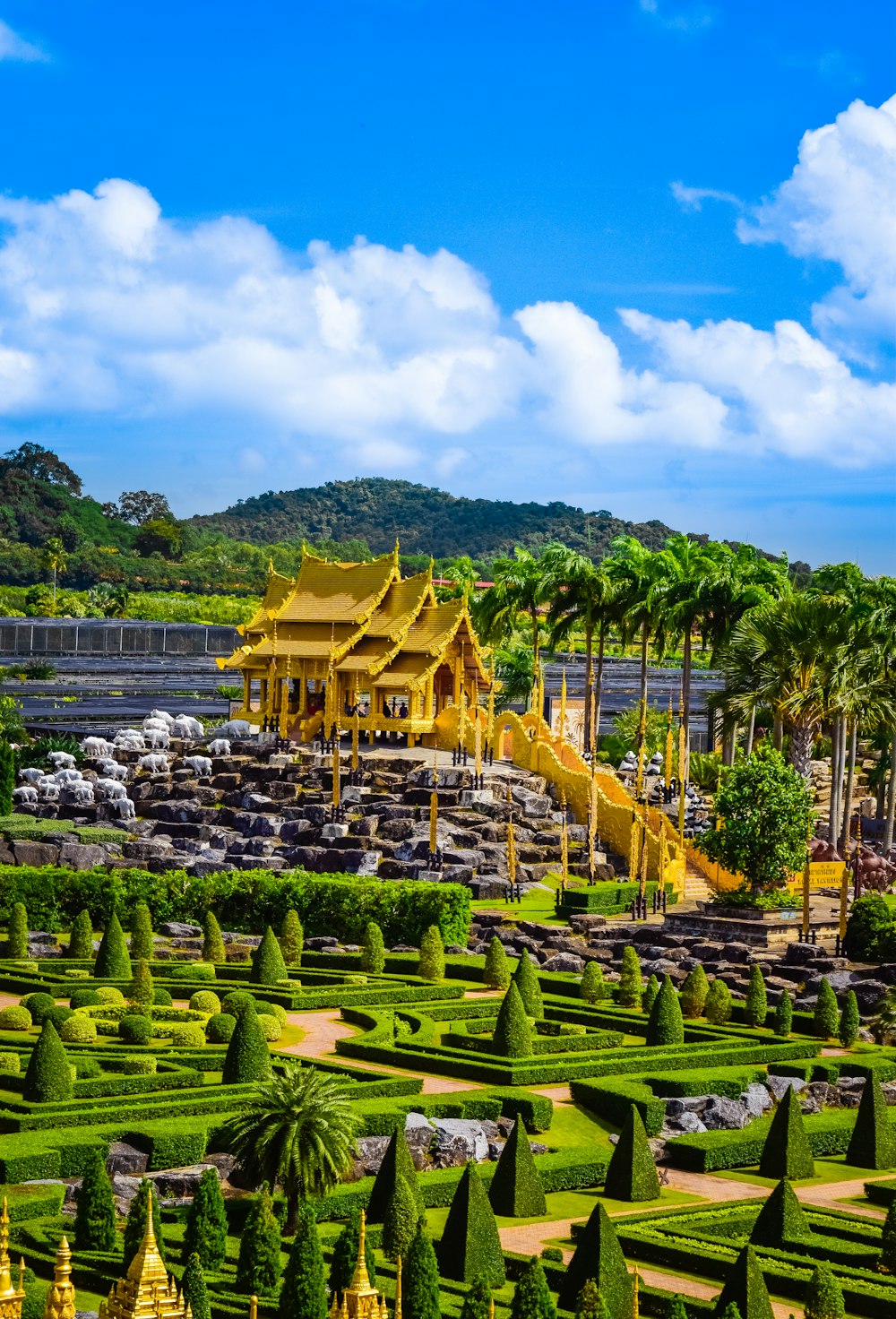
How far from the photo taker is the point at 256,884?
5850 centimetres

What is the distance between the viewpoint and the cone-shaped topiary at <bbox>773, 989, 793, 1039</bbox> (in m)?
46.8

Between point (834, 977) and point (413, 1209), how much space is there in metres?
24.2

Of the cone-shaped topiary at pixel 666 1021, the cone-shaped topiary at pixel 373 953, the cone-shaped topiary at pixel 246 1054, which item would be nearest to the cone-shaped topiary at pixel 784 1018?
the cone-shaped topiary at pixel 666 1021

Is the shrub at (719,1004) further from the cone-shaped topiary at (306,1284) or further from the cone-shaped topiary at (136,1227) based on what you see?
the cone-shaped topiary at (306,1284)

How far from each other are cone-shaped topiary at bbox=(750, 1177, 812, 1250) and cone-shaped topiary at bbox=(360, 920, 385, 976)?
2353 cm

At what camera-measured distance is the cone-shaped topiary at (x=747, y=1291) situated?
25.0 meters

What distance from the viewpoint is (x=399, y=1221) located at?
29.6 m

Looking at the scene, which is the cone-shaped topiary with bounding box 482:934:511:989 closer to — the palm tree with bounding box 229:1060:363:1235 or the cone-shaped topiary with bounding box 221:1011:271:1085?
the cone-shaped topiary with bounding box 221:1011:271:1085

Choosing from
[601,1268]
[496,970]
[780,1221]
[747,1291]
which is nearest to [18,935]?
[496,970]

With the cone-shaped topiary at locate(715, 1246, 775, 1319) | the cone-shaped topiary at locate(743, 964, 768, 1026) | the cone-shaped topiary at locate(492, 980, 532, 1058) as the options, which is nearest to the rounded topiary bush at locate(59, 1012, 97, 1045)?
the cone-shaped topiary at locate(492, 980, 532, 1058)

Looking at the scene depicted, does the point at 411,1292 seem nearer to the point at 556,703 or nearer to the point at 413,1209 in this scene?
the point at 413,1209

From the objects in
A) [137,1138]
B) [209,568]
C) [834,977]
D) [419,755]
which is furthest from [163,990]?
[209,568]

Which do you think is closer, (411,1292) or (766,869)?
(411,1292)

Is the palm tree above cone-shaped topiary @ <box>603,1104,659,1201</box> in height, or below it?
above
